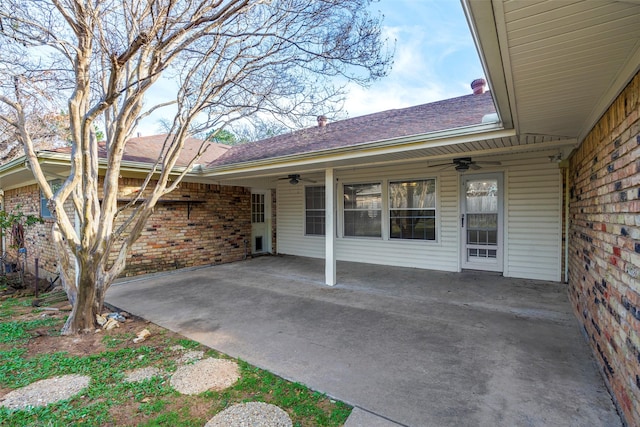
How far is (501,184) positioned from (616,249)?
13.7 feet

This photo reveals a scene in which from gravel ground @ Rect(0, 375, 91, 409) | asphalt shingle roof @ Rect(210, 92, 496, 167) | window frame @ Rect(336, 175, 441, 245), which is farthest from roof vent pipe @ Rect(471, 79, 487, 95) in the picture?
gravel ground @ Rect(0, 375, 91, 409)

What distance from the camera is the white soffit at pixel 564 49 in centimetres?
148

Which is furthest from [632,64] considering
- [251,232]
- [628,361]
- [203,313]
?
[251,232]

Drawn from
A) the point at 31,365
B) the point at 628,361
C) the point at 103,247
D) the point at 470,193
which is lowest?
the point at 31,365

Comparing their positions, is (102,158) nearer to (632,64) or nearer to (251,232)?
(251,232)

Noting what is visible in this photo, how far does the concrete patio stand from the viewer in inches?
89.0

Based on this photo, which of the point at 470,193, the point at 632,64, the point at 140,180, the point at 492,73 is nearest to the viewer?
the point at 632,64

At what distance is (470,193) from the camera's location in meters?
6.52

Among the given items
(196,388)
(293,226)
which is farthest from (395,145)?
(293,226)

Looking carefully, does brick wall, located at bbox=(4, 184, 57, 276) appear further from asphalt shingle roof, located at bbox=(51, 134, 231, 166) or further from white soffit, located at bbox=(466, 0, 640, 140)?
white soffit, located at bbox=(466, 0, 640, 140)

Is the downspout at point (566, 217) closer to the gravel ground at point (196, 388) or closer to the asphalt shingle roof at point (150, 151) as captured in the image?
the gravel ground at point (196, 388)

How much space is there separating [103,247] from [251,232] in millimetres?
5739

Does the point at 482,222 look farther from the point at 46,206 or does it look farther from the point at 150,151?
the point at 46,206

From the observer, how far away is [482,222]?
6383mm
